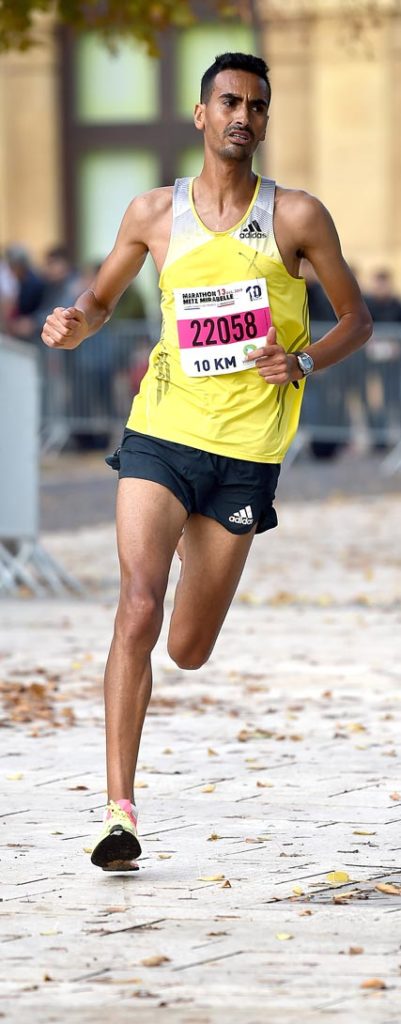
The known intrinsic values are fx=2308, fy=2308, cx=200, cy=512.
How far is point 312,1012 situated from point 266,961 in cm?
40

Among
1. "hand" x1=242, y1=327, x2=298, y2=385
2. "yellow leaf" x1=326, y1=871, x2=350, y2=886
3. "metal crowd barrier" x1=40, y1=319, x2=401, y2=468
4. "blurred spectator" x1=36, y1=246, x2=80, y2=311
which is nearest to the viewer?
"yellow leaf" x1=326, y1=871, x2=350, y2=886

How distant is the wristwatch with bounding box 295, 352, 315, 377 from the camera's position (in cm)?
574

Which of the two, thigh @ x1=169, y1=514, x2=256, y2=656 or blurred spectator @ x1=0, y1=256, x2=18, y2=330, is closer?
thigh @ x1=169, y1=514, x2=256, y2=656

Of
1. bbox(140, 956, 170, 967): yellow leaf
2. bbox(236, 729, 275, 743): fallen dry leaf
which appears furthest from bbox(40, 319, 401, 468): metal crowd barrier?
bbox(140, 956, 170, 967): yellow leaf

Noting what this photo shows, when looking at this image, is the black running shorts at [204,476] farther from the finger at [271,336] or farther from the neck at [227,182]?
the neck at [227,182]

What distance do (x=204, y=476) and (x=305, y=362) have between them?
15.2 inches

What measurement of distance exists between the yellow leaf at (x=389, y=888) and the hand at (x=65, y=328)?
5.19ft

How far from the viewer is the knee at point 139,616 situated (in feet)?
18.6

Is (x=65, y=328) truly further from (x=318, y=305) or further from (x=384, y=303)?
(x=384, y=303)

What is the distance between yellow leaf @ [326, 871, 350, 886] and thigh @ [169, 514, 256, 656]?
0.84 meters

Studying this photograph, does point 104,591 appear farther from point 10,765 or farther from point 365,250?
point 365,250

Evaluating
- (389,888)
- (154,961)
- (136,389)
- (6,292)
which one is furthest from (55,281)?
(154,961)

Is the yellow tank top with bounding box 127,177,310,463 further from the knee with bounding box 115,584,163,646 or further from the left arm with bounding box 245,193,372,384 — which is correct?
the knee with bounding box 115,584,163,646

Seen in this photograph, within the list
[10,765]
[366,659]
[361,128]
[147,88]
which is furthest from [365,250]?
[10,765]
